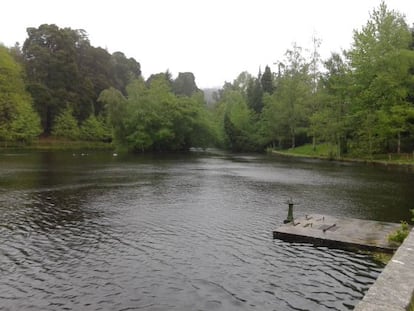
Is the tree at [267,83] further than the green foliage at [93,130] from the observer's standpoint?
Yes

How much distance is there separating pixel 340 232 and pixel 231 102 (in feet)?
316

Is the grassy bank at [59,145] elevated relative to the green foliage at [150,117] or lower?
lower

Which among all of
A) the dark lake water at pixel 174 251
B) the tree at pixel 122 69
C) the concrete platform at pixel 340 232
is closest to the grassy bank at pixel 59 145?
the tree at pixel 122 69

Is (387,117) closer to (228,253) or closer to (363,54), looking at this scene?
(363,54)

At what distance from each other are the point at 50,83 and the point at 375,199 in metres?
84.2

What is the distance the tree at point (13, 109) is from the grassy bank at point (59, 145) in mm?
1755

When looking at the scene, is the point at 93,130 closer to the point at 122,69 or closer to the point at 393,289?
the point at 122,69

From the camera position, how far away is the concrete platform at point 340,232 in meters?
14.3

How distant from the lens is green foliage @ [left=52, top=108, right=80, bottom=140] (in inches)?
3450

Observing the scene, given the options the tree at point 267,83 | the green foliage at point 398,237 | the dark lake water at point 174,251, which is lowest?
the dark lake water at point 174,251

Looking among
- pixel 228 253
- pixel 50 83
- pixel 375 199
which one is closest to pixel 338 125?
pixel 375 199

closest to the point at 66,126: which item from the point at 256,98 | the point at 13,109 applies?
the point at 13,109

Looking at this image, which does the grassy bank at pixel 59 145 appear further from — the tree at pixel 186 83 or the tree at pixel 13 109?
the tree at pixel 186 83

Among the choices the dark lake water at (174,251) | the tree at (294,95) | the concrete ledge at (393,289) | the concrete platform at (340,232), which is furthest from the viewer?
the tree at (294,95)
